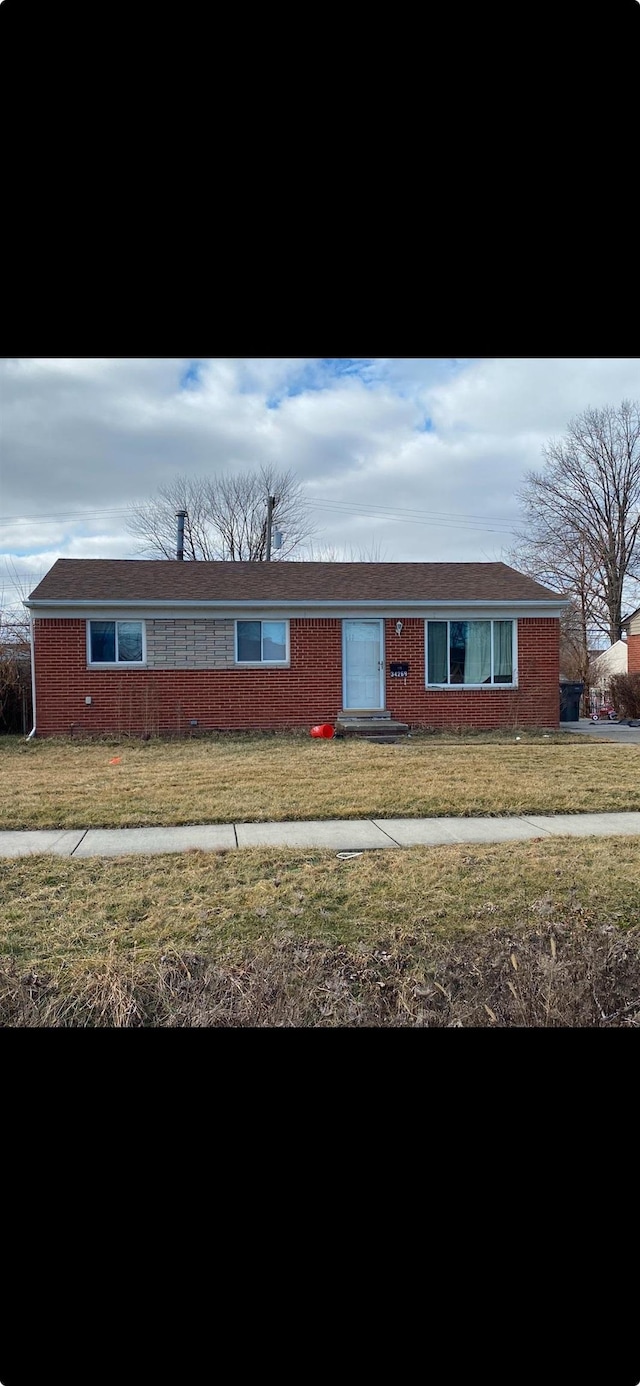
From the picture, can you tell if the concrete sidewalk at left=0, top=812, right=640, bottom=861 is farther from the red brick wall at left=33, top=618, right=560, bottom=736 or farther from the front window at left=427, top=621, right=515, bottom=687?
the front window at left=427, top=621, right=515, bottom=687

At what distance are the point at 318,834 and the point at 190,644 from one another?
8.30 m

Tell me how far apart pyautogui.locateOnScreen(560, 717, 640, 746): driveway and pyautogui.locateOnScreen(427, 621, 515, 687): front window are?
1.88m

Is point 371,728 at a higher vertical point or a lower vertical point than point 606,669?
lower

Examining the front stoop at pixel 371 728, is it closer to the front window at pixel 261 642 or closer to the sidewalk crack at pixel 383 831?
the front window at pixel 261 642

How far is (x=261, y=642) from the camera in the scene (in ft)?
45.3

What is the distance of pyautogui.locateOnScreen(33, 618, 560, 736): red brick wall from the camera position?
43.2 ft

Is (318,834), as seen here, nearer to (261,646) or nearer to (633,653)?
(261,646)

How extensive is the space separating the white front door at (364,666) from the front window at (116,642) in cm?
383

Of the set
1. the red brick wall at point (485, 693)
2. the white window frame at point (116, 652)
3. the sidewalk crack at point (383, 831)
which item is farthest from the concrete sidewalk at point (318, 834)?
the red brick wall at point (485, 693)

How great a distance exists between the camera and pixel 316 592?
13961 mm

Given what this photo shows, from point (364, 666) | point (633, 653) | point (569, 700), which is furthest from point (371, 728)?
point (633, 653)

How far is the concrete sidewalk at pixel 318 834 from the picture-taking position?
17.9 feet
